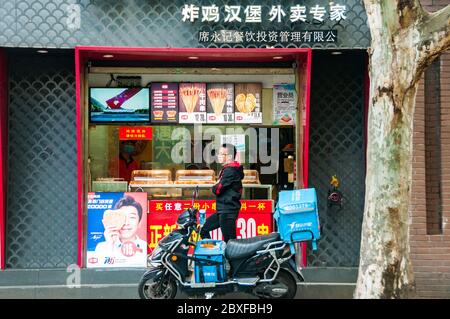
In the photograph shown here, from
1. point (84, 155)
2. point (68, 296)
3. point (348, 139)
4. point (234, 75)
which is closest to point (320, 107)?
point (348, 139)

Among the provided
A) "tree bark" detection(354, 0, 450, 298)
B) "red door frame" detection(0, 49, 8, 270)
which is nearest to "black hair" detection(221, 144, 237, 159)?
"red door frame" detection(0, 49, 8, 270)

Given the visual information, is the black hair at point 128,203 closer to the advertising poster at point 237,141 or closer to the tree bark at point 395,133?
the advertising poster at point 237,141

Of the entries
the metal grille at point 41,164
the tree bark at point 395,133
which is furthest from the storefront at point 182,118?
the tree bark at point 395,133

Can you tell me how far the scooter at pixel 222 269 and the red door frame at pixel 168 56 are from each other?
4.43ft

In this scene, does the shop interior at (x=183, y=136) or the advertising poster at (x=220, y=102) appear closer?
the shop interior at (x=183, y=136)

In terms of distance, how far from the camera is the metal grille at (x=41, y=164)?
30.7 ft

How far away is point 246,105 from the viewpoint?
9.91 metres

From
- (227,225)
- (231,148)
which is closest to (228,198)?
(227,225)

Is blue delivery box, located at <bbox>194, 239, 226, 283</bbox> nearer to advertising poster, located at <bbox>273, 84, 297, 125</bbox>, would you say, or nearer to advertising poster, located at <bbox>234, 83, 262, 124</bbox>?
advertising poster, located at <bbox>234, 83, 262, 124</bbox>

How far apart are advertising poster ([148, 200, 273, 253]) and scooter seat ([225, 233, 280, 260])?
132 centimetres

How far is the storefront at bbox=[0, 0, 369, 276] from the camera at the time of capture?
8820 mm

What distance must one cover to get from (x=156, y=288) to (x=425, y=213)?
3848mm

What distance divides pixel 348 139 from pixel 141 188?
3109 millimetres

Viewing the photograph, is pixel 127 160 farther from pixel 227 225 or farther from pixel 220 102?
pixel 227 225
